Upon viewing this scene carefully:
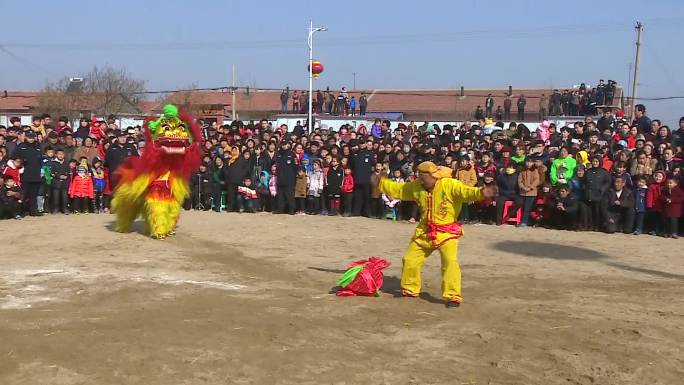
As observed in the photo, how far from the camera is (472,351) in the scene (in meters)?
5.10

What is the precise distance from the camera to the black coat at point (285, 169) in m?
14.4

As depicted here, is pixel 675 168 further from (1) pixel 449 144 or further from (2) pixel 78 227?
(2) pixel 78 227

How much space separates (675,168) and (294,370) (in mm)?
9970

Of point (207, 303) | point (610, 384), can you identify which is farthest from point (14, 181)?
point (610, 384)

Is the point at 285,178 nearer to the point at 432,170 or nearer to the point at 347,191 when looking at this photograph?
the point at 347,191

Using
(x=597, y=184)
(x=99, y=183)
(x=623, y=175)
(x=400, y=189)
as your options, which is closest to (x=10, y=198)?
(x=99, y=183)

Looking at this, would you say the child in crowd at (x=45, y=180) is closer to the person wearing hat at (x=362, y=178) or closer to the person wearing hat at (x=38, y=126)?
the person wearing hat at (x=38, y=126)

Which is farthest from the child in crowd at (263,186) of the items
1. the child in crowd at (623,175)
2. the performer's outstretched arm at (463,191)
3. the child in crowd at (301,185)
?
the performer's outstretched arm at (463,191)

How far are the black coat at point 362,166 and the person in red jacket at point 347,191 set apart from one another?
0.35 ft

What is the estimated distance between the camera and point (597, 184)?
40.4 ft

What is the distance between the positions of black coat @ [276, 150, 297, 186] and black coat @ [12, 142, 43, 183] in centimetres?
464

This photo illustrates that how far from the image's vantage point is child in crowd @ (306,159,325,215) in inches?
570

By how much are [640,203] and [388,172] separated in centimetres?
480

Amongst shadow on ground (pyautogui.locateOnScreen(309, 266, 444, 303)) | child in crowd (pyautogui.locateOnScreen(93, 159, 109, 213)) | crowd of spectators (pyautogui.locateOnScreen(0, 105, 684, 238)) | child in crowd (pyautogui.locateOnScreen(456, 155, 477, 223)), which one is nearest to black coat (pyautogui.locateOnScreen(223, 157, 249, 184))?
crowd of spectators (pyautogui.locateOnScreen(0, 105, 684, 238))
